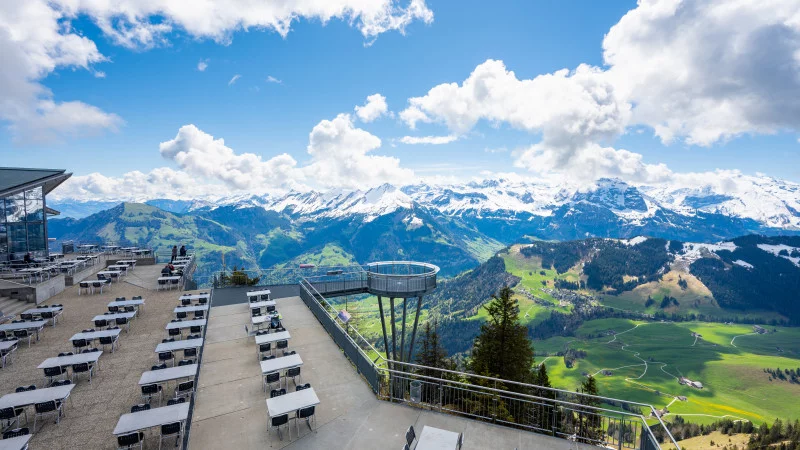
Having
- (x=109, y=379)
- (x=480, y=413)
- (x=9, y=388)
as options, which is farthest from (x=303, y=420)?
(x=9, y=388)

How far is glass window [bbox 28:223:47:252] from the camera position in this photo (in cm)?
4550

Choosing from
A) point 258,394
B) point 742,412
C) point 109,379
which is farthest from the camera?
point 742,412

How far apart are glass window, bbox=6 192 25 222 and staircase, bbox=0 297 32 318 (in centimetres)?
2426

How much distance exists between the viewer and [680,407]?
Answer: 194 metres

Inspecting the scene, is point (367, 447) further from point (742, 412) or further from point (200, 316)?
point (742, 412)

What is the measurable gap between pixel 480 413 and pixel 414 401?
110 inches

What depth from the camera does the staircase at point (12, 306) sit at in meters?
25.6

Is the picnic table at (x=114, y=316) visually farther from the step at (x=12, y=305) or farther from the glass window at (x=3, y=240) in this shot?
the glass window at (x=3, y=240)

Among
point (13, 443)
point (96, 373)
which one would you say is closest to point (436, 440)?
point (13, 443)

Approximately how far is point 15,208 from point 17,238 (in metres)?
3.73

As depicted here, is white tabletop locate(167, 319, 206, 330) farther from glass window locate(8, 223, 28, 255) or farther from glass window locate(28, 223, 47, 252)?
glass window locate(28, 223, 47, 252)

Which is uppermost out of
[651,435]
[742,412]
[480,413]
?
[651,435]

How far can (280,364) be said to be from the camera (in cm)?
1619

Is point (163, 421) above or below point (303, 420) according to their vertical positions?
above
